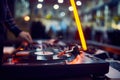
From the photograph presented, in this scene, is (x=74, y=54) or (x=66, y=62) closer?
(x=66, y=62)

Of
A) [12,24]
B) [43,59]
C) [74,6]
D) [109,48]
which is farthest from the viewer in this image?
[109,48]

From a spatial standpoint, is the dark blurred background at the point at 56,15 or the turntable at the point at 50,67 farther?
the dark blurred background at the point at 56,15

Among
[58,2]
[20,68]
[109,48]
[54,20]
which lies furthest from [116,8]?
[20,68]

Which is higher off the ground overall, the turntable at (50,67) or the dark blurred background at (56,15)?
the dark blurred background at (56,15)

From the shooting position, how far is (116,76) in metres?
1.25

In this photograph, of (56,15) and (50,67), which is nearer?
(50,67)

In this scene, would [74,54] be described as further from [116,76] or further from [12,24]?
[12,24]

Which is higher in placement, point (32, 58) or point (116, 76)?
point (32, 58)

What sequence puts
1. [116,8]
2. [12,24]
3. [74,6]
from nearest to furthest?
[74,6] → [12,24] → [116,8]

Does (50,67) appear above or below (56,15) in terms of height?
below

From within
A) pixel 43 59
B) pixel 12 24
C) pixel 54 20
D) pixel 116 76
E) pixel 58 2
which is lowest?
pixel 116 76

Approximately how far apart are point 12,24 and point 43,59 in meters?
0.58

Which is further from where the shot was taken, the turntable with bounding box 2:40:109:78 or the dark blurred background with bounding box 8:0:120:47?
the dark blurred background with bounding box 8:0:120:47

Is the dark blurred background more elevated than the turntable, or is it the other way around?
the dark blurred background
